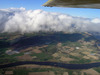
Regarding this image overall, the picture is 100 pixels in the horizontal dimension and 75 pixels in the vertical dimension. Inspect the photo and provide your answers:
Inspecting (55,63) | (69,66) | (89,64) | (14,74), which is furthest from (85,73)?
(14,74)

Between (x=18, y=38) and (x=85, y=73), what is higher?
(x=18, y=38)

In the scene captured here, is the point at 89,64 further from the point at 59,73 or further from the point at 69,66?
the point at 59,73

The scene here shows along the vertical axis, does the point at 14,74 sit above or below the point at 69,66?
above

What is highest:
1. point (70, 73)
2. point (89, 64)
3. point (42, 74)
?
point (42, 74)

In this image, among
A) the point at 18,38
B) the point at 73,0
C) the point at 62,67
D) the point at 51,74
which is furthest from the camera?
the point at 18,38

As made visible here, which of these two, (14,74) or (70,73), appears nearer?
(14,74)

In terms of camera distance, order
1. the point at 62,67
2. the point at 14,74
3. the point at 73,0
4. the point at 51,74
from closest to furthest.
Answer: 1. the point at 73,0
2. the point at 14,74
3. the point at 51,74
4. the point at 62,67

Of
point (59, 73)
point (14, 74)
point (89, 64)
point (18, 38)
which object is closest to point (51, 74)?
point (59, 73)

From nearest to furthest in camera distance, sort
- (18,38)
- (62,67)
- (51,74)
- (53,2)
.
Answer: (53,2)
(51,74)
(62,67)
(18,38)

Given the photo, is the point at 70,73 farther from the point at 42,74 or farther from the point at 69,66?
the point at 42,74
